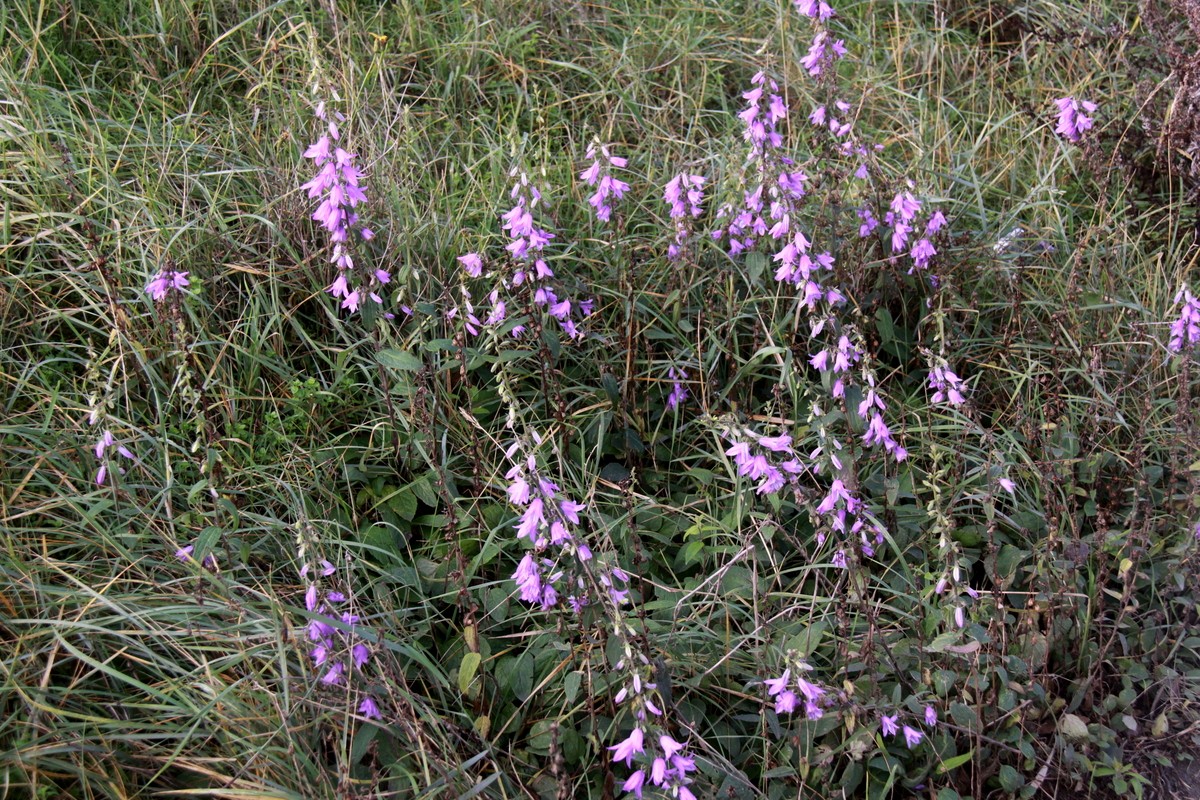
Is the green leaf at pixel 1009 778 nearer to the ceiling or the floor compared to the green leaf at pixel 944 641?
nearer to the floor

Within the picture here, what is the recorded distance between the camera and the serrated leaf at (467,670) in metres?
2.19

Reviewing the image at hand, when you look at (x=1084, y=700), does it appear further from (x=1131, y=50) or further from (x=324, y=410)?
(x=1131, y=50)

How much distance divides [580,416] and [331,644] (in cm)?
107

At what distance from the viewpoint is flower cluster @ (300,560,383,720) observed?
2.06m

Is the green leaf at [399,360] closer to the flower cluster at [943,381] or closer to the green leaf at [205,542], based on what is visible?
the green leaf at [205,542]

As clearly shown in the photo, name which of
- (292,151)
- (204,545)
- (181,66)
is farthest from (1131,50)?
(204,545)

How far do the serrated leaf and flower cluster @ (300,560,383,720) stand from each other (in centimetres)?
19

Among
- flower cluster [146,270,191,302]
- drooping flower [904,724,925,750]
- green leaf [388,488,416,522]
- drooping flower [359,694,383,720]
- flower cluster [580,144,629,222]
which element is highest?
flower cluster [580,144,629,222]

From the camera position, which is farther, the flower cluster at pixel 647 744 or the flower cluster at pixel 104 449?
the flower cluster at pixel 104 449

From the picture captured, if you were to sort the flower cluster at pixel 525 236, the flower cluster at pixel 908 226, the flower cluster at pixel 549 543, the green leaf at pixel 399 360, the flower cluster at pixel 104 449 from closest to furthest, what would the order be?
the flower cluster at pixel 549 543 < the flower cluster at pixel 104 449 < the green leaf at pixel 399 360 < the flower cluster at pixel 525 236 < the flower cluster at pixel 908 226

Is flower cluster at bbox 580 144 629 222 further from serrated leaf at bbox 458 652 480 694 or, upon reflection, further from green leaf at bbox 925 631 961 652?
green leaf at bbox 925 631 961 652

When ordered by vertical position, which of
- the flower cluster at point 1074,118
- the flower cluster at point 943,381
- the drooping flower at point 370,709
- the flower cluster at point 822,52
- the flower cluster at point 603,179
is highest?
the flower cluster at point 822,52

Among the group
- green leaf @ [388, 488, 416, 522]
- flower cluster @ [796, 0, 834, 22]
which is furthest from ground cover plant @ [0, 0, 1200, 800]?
flower cluster @ [796, 0, 834, 22]

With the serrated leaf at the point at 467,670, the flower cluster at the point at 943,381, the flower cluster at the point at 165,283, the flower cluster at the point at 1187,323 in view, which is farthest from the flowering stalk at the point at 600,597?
the flower cluster at the point at 1187,323
